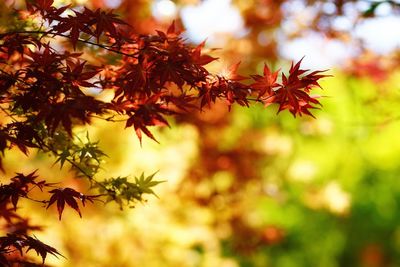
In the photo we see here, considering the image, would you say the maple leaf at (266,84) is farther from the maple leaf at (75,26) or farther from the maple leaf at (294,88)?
the maple leaf at (75,26)

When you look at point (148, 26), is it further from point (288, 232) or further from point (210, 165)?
point (288, 232)

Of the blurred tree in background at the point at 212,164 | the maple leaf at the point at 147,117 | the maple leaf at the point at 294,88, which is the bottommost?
the maple leaf at the point at 147,117

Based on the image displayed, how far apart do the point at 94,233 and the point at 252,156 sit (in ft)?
6.25

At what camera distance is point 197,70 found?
175 cm

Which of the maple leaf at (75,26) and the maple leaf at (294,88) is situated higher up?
the maple leaf at (294,88)

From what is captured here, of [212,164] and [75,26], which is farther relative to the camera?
[212,164]

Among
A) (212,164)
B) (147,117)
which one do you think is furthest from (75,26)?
(212,164)

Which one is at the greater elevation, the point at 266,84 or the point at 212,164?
the point at 212,164

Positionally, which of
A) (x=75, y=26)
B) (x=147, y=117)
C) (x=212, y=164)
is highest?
(x=212, y=164)

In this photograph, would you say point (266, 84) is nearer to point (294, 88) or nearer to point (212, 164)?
point (294, 88)

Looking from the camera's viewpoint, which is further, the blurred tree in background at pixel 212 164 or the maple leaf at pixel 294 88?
the blurred tree in background at pixel 212 164

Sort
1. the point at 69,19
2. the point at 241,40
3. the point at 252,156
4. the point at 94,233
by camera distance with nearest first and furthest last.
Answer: the point at 69,19 < the point at 94,233 < the point at 252,156 < the point at 241,40

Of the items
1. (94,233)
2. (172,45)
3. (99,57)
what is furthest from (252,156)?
(172,45)

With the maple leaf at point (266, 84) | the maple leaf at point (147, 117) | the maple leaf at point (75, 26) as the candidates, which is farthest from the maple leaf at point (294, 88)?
the maple leaf at point (75, 26)
